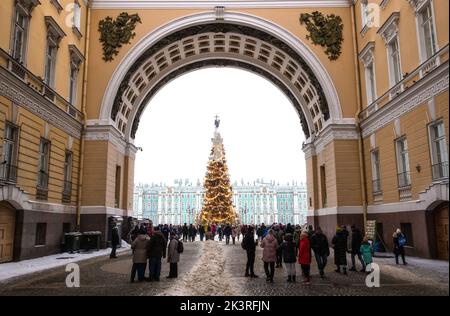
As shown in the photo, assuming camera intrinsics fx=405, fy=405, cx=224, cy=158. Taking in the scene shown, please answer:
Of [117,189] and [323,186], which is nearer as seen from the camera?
[323,186]

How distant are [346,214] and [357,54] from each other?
1030 cm

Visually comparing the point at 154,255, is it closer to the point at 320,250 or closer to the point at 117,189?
the point at 320,250

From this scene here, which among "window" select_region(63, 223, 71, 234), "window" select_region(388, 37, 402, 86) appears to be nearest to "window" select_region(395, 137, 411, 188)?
"window" select_region(388, 37, 402, 86)

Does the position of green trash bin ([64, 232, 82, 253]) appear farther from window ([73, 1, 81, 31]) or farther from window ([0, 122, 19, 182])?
window ([73, 1, 81, 31])

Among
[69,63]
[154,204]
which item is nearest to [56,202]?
[69,63]

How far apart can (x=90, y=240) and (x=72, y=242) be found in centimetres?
136

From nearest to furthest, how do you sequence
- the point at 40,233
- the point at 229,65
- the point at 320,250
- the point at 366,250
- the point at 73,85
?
the point at 320,250 → the point at 366,250 → the point at 40,233 → the point at 73,85 → the point at 229,65

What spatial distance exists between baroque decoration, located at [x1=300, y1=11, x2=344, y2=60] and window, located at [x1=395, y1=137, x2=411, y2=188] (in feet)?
29.2

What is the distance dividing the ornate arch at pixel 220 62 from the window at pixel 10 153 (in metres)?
8.70

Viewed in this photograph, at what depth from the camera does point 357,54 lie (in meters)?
26.1

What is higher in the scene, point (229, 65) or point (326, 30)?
point (229, 65)

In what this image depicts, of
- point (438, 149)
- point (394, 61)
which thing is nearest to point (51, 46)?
point (394, 61)

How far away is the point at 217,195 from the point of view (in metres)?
48.6
